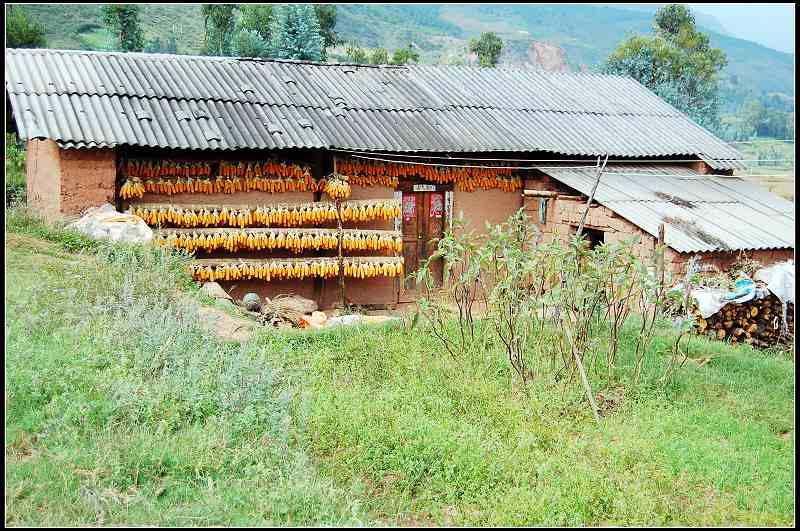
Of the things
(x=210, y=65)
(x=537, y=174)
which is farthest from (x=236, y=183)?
(x=537, y=174)

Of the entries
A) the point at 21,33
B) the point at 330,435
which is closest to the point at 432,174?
the point at 330,435

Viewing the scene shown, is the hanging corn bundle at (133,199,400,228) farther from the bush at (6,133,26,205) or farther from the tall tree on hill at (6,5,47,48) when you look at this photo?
the tall tree on hill at (6,5,47,48)

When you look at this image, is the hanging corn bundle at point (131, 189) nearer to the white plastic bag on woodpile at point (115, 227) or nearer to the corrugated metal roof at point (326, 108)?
the white plastic bag on woodpile at point (115, 227)

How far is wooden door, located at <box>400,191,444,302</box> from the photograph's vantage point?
13688 mm

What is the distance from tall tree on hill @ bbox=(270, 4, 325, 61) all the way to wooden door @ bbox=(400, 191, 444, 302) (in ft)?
63.6

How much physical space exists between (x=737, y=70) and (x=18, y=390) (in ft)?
356

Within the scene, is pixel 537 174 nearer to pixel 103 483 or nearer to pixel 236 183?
pixel 236 183

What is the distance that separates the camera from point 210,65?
14.1 metres

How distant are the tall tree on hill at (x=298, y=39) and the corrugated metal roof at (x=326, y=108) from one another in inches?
645

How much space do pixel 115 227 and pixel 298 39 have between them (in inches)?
901

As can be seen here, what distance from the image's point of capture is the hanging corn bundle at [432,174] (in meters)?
12.9

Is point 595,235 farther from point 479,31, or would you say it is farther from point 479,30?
point 479,30

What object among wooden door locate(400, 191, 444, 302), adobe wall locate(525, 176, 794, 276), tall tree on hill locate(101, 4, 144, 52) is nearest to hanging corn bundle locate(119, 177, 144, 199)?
wooden door locate(400, 191, 444, 302)

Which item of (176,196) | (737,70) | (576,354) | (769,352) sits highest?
(737,70)
